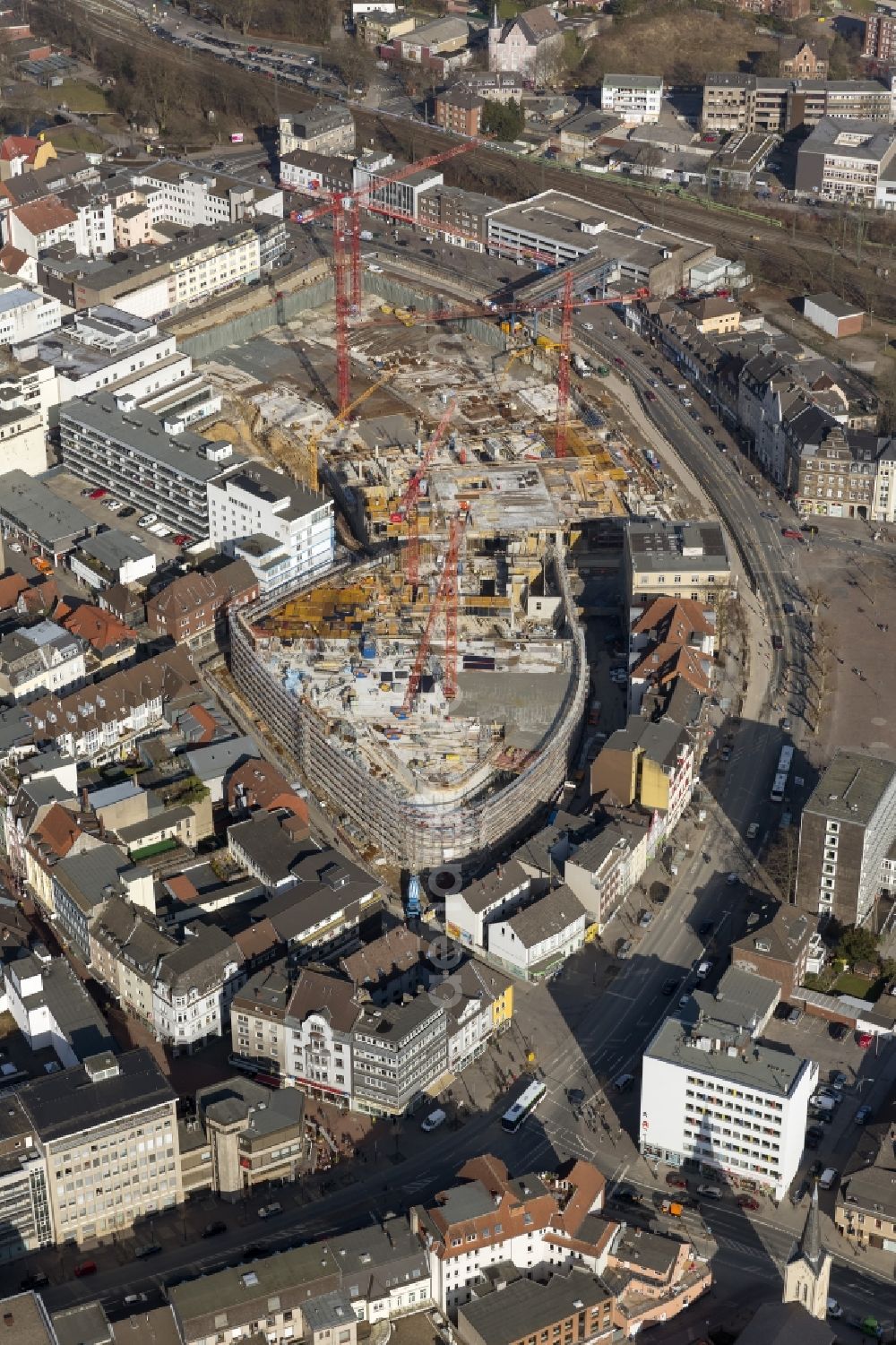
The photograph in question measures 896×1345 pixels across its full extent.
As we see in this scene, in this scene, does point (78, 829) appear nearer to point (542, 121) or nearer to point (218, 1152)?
point (218, 1152)

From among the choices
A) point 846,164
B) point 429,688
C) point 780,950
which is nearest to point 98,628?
point 429,688

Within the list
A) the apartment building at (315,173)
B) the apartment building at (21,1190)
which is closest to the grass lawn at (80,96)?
the apartment building at (315,173)

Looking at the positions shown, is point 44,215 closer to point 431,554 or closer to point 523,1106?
point 431,554

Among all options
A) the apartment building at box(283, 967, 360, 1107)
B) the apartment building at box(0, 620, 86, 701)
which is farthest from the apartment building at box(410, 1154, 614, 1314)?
the apartment building at box(0, 620, 86, 701)

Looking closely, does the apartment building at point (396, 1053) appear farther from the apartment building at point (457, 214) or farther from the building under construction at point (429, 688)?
the apartment building at point (457, 214)

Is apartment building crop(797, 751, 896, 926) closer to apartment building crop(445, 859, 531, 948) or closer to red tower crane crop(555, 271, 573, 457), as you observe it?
apartment building crop(445, 859, 531, 948)

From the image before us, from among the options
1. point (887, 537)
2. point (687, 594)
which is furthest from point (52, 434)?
point (887, 537)
